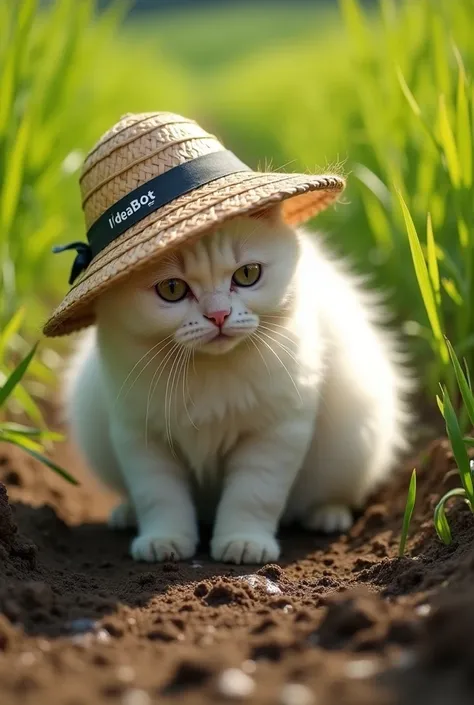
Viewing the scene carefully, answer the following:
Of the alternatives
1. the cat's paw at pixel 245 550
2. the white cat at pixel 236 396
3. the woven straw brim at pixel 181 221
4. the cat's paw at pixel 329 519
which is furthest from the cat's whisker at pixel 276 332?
the cat's paw at pixel 329 519

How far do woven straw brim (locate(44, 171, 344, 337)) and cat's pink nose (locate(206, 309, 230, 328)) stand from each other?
0.15 m

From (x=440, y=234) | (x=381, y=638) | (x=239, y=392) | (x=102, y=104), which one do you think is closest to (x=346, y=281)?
(x=440, y=234)

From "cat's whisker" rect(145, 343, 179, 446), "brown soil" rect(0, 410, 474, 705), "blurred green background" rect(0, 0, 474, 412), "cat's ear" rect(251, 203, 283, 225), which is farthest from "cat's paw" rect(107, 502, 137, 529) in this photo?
"cat's ear" rect(251, 203, 283, 225)

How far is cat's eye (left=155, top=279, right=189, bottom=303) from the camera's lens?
192 centimetres

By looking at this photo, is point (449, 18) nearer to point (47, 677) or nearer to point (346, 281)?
point (346, 281)

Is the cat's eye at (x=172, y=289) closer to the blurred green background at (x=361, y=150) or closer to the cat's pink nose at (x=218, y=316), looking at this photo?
the cat's pink nose at (x=218, y=316)

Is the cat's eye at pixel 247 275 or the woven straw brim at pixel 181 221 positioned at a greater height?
the woven straw brim at pixel 181 221

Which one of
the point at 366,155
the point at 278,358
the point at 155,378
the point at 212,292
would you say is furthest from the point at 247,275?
the point at 366,155

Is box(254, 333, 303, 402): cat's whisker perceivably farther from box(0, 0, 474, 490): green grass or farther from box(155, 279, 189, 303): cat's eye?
box(0, 0, 474, 490): green grass

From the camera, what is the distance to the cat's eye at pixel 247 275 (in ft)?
6.44

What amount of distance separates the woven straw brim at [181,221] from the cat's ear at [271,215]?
0.29 ft

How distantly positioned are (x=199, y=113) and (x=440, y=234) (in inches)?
356

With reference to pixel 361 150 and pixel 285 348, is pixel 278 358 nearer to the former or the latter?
pixel 285 348

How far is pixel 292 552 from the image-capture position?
228cm
